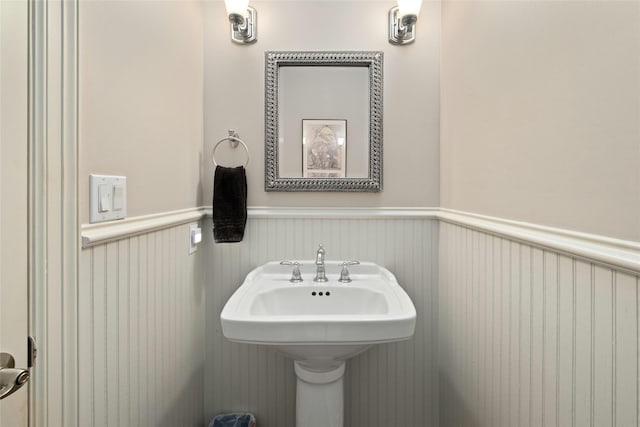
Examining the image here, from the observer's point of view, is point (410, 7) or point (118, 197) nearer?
point (118, 197)

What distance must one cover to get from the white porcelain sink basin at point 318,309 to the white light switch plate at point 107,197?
0.39 meters

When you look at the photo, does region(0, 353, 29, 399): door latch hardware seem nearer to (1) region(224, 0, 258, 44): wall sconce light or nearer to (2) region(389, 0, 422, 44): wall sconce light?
(1) region(224, 0, 258, 44): wall sconce light

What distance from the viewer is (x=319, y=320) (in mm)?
899

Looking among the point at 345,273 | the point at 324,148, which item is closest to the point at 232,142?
the point at 324,148

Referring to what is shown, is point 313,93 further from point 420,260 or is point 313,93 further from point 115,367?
point 115,367

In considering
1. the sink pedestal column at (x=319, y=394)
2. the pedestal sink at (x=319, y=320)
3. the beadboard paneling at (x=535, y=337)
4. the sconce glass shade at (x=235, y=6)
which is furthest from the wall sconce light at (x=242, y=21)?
the sink pedestal column at (x=319, y=394)

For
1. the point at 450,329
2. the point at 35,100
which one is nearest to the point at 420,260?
the point at 450,329

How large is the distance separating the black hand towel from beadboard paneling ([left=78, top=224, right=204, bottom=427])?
131 mm

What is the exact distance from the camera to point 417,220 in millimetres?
1399

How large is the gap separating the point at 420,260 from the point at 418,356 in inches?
16.5

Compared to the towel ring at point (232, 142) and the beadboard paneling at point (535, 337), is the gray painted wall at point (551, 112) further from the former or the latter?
the towel ring at point (232, 142)

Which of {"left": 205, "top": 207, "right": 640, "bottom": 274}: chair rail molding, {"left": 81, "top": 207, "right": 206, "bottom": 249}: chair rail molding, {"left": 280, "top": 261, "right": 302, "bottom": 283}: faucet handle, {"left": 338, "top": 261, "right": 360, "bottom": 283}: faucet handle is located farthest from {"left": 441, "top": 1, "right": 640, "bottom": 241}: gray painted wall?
Result: {"left": 81, "top": 207, "right": 206, "bottom": 249}: chair rail molding

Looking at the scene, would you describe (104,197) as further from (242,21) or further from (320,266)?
(242,21)

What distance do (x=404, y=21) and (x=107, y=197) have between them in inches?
47.5
